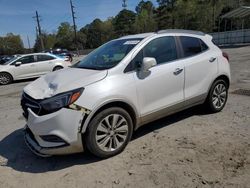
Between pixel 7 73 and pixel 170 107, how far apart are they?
10965 millimetres

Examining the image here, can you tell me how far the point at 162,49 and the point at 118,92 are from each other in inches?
51.3

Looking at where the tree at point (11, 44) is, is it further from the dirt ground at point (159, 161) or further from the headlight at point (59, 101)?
the headlight at point (59, 101)

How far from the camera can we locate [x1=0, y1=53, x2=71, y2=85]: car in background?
1379cm

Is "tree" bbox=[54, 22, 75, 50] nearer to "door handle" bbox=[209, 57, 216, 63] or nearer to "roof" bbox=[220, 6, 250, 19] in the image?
"roof" bbox=[220, 6, 250, 19]

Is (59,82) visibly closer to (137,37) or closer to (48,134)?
(48,134)

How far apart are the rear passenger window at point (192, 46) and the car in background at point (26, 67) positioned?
1038 centimetres

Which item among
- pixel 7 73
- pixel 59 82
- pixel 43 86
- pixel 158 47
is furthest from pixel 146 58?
pixel 7 73

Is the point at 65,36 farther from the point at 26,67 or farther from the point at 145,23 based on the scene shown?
the point at 26,67

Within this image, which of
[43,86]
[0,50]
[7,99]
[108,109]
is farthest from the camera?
[0,50]

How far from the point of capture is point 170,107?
16.2 ft

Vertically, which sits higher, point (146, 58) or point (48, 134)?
point (146, 58)

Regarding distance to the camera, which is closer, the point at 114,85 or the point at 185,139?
the point at 114,85

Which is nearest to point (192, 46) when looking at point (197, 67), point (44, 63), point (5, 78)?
point (197, 67)

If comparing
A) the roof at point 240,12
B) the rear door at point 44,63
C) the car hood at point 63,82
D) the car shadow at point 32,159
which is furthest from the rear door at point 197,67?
the roof at point 240,12
